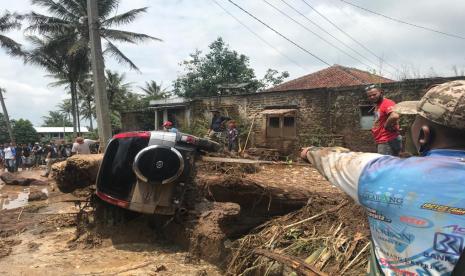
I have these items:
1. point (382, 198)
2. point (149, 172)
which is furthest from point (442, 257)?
point (149, 172)

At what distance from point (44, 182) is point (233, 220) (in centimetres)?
1216

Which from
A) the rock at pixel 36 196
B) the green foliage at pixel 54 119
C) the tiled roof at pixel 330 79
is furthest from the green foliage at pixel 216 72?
the green foliage at pixel 54 119

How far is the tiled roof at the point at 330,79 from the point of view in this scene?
83.0 feet

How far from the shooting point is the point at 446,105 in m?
1.46

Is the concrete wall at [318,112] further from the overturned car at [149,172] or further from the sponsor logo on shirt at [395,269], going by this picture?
the sponsor logo on shirt at [395,269]

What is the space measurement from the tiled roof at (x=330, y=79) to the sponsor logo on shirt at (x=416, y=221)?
2353 cm

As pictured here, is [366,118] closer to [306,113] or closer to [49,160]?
[306,113]

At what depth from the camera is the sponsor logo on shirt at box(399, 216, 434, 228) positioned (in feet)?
4.69

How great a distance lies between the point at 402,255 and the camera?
1529mm

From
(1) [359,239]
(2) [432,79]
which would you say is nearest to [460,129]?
(1) [359,239]

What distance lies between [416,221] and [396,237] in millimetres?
118

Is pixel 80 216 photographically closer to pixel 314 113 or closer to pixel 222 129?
pixel 222 129

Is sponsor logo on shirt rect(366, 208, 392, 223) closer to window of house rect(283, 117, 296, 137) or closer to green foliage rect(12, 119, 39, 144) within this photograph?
window of house rect(283, 117, 296, 137)

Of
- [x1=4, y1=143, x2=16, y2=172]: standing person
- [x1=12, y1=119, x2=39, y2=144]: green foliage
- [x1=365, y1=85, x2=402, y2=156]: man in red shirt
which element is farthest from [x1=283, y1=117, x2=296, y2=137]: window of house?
[x1=12, y1=119, x2=39, y2=144]: green foliage
